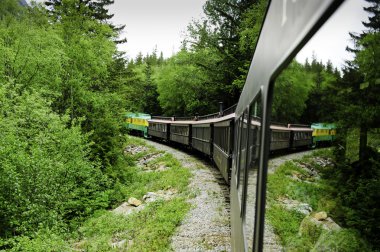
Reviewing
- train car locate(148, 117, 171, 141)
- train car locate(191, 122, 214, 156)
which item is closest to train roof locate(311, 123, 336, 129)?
train car locate(191, 122, 214, 156)

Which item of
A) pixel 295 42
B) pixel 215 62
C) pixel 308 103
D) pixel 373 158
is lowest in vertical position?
pixel 373 158

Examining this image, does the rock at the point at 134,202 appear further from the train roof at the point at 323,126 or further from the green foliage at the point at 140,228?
the train roof at the point at 323,126

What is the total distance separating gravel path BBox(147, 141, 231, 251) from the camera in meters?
7.55

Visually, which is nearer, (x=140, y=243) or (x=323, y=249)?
(x=323, y=249)

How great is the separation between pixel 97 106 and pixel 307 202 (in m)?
16.3

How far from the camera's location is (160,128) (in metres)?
33.0

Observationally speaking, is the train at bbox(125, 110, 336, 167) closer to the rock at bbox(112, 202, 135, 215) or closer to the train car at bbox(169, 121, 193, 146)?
the train car at bbox(169, 121, 193, 146)

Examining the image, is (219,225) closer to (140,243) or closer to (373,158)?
(140,243)

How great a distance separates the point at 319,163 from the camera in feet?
3.69

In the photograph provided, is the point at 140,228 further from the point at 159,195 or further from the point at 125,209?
the point at 159,195

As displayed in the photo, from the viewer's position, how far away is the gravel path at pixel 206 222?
24.8 feet

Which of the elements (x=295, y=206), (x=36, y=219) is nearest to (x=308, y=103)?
(x=295, y=206)

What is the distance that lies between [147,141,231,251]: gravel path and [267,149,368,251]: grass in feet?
20.2

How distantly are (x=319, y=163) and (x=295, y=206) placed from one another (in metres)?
0.26
